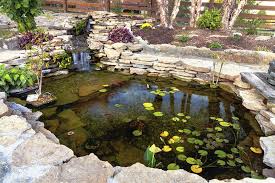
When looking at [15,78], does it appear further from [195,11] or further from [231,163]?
[195,11]

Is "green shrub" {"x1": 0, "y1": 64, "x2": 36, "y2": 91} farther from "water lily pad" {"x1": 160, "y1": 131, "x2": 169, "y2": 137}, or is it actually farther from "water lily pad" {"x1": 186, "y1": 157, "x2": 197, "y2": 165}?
"water lily pad" {"x1": 186, "y1": 157, "x2": 197, "y2": 165}

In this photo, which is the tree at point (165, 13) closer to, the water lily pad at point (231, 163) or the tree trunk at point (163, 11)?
the tree trunk at point (163, 11)

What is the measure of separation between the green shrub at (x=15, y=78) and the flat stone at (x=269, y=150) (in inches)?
165

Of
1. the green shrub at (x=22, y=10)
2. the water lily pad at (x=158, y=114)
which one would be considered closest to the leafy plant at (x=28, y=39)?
the green shrub at (x=22, y=10)

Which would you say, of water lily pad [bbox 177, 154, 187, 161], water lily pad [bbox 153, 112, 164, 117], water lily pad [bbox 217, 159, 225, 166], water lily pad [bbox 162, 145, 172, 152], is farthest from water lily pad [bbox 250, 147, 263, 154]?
water lily pad [bbox 153, 112, 164, 117]

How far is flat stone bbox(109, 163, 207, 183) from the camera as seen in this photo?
7.75 ft

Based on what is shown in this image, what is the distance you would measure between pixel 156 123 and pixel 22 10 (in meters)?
5.11

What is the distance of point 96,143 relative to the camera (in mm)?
3904

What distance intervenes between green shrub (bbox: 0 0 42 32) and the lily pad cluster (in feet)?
16.5

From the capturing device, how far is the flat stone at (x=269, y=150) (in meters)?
3.37

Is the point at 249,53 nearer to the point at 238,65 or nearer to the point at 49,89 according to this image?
the point at 238,65

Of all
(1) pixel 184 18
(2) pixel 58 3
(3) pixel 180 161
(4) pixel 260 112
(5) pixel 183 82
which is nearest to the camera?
(3) pixel 180 161

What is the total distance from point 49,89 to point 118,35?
3115 mm

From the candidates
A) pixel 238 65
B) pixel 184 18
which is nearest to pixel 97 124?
pixel 238 65
